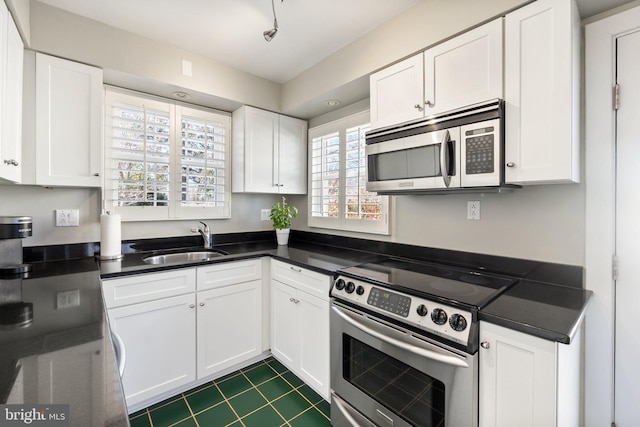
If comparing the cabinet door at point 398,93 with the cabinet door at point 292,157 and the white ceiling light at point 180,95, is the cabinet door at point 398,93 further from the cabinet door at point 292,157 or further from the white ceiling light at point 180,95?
the white ceiling light at point 180,95

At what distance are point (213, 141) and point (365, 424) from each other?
8.04 feet

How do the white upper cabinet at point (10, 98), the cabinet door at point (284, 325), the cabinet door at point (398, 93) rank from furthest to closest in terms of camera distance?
the cabinet door at point (284, 325) → the cabinet door at point (398, 93) → the white upper cabinet at point (10, 98)

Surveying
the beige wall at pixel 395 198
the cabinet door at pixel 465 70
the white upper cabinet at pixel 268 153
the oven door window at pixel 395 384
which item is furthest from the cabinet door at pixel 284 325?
the cabinet door at pixel 465 70

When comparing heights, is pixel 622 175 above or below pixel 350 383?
above

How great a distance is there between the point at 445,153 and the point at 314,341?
1437 mm

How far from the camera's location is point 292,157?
296 centimetres

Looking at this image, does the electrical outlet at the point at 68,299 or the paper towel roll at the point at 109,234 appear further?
the paper towel roll at the point at 109,234

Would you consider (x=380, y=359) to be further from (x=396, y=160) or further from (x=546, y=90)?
(x=546, y=90)

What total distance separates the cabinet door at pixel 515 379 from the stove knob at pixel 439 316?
0.14 m

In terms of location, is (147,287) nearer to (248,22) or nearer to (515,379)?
(248,22)

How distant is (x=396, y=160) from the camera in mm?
1794

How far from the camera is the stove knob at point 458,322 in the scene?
3.90 feet

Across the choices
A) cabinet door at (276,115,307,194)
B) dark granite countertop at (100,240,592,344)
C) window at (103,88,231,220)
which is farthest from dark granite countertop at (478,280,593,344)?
window at (103,88,231,220)

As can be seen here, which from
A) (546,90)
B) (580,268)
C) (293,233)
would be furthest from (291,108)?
(580,268)
